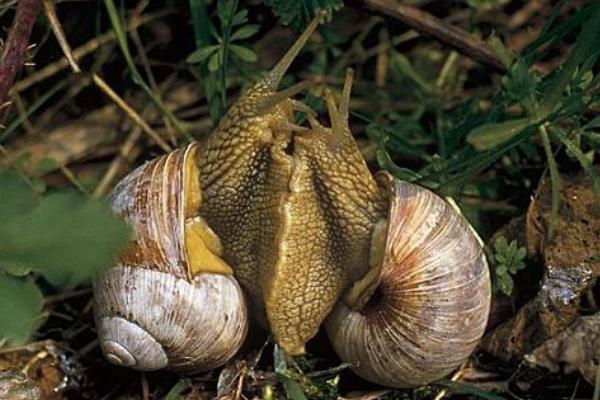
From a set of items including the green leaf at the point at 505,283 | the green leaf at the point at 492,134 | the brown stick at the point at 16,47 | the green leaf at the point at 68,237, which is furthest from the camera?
the green leaf at the point at 505,283

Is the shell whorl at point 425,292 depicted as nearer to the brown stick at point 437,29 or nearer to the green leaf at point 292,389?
the green leaf at point 292,389

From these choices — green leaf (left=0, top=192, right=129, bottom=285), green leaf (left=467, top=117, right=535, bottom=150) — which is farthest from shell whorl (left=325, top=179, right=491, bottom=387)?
green leaf (left=0, top=192, right=129, bottom=285)

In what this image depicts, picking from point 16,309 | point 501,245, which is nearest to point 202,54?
point 501,245

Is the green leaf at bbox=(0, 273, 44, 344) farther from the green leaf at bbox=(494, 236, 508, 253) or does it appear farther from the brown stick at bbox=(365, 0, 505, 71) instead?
the brown stick at bbox=(365, 0, 505, 71)

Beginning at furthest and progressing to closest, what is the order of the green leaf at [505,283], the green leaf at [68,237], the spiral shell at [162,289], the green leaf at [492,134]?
the green leaf at [505,283], the spiral shell at [162,289], the green leaf at [492,134], the green leaf at [68,237]

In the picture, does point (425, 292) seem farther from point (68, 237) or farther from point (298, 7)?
point (68, 237)

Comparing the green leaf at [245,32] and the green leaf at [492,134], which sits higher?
the green leaf at [245,32]

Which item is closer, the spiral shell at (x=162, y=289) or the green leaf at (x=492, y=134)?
the green leaf at (x=492, y=134)

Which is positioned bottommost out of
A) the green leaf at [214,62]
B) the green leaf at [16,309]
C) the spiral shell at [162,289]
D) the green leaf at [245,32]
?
the spiral shell at [162,289]

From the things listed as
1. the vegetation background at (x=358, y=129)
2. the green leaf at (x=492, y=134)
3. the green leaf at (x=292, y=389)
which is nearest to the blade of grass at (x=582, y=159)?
the vegetation background at (x=358, y=129)

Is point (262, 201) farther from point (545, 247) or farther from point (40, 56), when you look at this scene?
point (40, 56)
